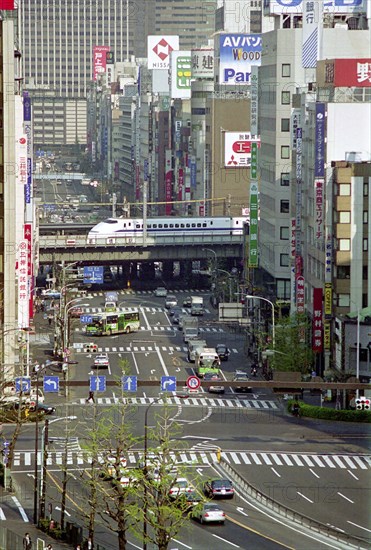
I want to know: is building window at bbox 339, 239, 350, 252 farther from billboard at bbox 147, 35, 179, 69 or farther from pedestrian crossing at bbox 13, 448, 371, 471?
billboard at bbox 147, 35, 179, 69

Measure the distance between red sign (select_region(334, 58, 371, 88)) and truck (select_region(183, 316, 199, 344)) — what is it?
615 inches

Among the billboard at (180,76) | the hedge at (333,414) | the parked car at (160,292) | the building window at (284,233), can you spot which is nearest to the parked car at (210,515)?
the hedge at (333,414)

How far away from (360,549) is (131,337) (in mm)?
43822

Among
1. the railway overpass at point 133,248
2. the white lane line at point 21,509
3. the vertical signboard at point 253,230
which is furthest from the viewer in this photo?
the railway overpass at point 133,248

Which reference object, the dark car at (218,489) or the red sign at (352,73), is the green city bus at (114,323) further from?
the dark car at (218,489)

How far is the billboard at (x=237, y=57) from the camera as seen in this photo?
12012 centimetres

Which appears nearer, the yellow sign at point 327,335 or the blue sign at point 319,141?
the yellow sign at point 327,335

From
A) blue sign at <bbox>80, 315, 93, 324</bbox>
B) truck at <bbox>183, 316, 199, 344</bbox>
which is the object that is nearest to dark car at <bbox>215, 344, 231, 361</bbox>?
truck at <bbox>183, 316, 199, 344</bbox>

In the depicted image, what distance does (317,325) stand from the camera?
198 feet

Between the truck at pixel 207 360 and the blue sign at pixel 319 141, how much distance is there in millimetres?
8266

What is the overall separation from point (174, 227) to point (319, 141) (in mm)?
38920

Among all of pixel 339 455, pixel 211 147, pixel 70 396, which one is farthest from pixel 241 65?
pixel 339 455

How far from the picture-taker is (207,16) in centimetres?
17700

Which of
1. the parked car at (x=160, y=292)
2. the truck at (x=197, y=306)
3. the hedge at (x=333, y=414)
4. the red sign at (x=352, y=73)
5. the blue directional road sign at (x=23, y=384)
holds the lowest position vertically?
the parked car at (x=160, y=292)
